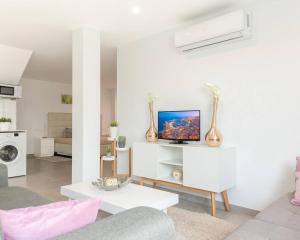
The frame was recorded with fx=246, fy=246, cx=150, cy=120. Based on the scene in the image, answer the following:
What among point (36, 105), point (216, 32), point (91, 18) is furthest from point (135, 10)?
point (36, 105)

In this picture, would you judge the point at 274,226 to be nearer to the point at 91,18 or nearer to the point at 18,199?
the point at 18,199

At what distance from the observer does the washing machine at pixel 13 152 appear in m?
4.54

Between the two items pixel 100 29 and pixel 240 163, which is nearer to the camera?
pixel 240 163

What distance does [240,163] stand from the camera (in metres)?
2.81

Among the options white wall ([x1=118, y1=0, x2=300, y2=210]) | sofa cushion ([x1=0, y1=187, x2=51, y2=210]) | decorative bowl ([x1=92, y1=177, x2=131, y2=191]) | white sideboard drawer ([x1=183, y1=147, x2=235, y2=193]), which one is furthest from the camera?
white sideboard drawer ([x1=183, y1=147, x2=235, y2=193])

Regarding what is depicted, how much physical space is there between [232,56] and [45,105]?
20.5 ft

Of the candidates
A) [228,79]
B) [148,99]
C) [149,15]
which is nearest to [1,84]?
[148,99]

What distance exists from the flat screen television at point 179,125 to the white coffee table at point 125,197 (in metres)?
1.03

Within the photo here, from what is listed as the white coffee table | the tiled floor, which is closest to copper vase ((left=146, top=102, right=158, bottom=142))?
the tiled floor

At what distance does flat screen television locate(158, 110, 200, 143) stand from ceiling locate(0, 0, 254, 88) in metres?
1.21

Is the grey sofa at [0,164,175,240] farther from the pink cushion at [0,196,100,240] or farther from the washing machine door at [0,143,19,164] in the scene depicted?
the washing machine door at [0,143,19,164]

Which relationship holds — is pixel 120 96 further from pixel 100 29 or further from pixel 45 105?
pixel 45 105

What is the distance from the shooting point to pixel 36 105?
23.9 feet

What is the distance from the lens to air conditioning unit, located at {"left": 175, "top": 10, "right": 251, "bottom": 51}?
8.45 feet
